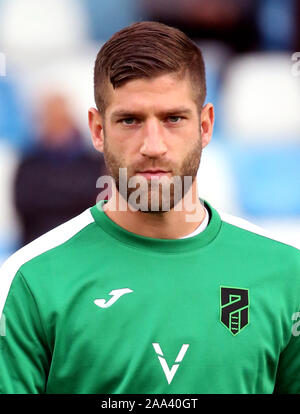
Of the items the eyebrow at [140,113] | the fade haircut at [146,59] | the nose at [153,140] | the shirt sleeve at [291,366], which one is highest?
the fade haircut at [146,59]

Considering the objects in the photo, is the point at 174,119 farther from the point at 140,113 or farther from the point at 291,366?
the point at 291,366

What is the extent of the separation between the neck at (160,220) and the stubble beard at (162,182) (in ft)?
0.08

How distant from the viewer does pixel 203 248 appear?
5.97 feet

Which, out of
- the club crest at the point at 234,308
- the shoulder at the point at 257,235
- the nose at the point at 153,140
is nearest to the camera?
the nose at the point at 153,140

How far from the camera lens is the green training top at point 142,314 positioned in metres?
1.67

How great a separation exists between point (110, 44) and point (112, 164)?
13.7 inches

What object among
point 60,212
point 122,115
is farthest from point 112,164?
point 60,212

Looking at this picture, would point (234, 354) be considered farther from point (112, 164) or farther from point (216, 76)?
point (216, 76)

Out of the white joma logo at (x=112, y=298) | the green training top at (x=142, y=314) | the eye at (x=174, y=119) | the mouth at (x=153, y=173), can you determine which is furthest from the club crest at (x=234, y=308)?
the eye at (x=174, y=119)

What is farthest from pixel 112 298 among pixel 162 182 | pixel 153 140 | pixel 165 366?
pixel 153 140

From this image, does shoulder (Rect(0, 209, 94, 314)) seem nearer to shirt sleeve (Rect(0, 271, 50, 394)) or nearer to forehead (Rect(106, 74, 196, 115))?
shirt sleeve (Rect(0, 271, 50, 394))

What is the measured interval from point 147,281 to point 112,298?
11 centimetres

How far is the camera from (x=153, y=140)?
64.8 inches

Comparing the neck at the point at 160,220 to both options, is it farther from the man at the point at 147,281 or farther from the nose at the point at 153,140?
the nose at the point at 153,140
